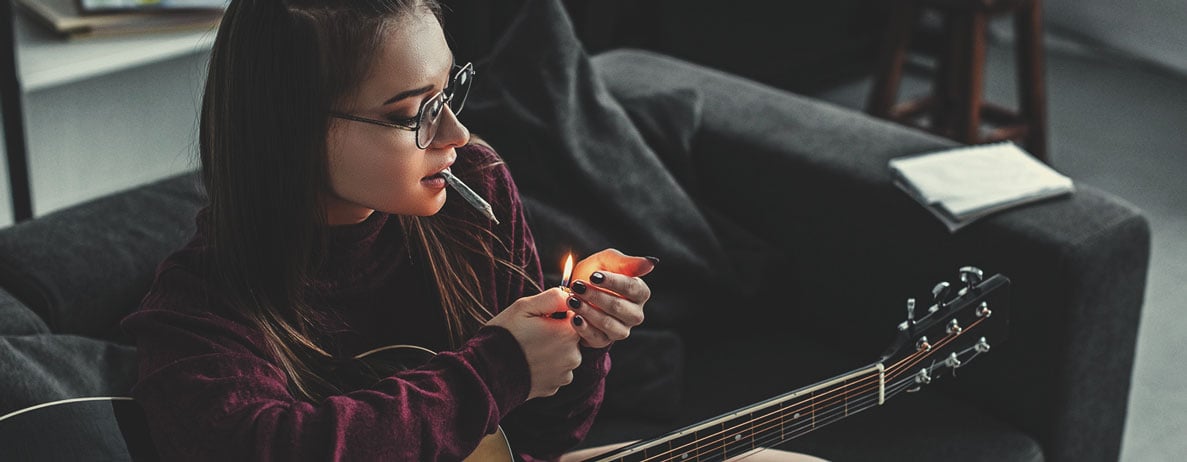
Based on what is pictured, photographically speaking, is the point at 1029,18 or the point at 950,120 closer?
the point at 1029,18

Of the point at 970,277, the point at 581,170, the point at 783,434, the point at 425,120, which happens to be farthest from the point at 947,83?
the point at 425,120

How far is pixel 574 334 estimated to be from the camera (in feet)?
3.40

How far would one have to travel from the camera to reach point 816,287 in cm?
175

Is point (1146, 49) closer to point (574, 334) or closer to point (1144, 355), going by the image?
point (1144, 355)

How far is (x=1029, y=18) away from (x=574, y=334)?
210 cm

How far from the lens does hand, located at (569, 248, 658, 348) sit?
3.29 feet

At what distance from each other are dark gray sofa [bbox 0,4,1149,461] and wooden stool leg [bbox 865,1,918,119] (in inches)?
43.3

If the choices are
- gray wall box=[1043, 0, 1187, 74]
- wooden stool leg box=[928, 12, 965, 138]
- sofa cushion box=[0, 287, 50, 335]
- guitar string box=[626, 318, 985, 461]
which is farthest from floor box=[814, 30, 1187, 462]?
sofa cushion box=[0, 287, 50, 335]

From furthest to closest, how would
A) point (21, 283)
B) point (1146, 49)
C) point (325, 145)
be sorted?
point (1146, 49), point (21, 283), point (325, 145)

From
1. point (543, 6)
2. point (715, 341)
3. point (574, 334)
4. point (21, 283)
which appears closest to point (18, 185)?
point (21, 283)

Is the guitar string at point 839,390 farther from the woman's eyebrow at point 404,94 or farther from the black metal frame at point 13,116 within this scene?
the black metal frame at point 13,116

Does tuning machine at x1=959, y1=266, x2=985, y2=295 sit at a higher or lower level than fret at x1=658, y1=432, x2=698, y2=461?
higher

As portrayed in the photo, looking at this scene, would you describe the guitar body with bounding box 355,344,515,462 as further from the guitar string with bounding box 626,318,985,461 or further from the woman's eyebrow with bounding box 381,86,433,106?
the woman's eyebrow with bounding box 381,86,433,106

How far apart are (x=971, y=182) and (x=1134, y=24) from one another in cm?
245
